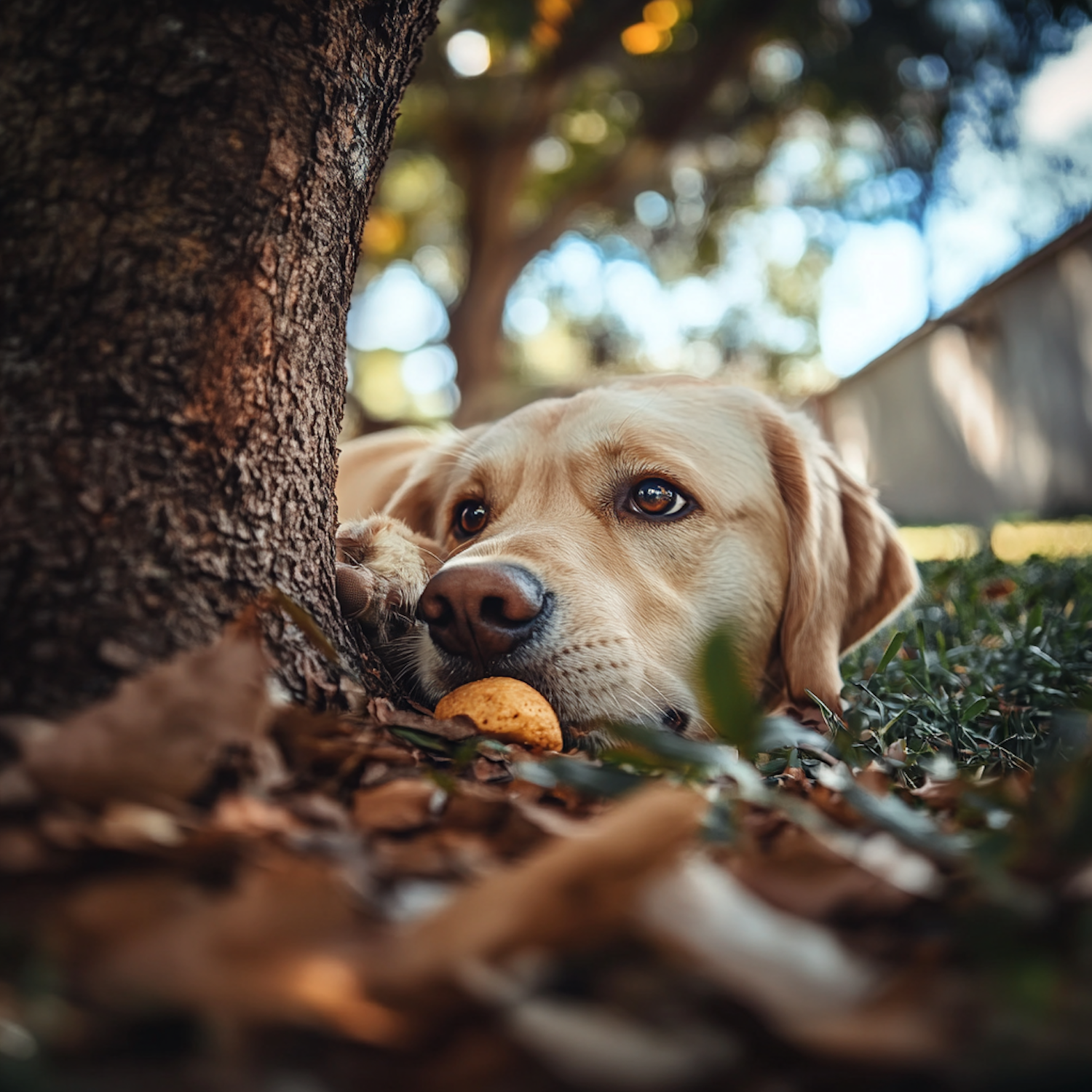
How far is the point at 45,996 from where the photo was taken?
0.65m

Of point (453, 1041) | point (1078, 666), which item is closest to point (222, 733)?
point (453, 1041)

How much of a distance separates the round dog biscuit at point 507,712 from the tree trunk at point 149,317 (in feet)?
1.28

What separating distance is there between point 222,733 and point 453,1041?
1.67ft

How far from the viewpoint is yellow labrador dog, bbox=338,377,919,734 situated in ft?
7.22

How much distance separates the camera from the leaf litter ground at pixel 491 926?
0.64 metres

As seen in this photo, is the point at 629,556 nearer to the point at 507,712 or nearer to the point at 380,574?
the point at 380,574

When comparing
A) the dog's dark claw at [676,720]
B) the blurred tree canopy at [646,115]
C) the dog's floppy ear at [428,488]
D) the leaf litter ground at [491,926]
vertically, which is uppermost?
the blurred tree canopy at [646,115]

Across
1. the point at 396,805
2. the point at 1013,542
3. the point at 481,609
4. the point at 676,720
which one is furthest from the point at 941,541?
the point at 396,805

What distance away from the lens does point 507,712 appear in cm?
185

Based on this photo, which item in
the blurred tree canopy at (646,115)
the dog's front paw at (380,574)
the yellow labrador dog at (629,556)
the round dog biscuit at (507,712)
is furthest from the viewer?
the blurred tree canopy at (646,115)

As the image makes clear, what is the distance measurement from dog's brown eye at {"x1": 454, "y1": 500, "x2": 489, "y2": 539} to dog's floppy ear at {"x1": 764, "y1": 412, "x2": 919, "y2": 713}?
3.52 feet

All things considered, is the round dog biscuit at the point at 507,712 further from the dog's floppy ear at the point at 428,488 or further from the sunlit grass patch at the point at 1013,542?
the sunlit grass patch at the point at 1013,542

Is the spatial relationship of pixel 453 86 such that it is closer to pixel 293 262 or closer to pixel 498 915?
pixel 293 262

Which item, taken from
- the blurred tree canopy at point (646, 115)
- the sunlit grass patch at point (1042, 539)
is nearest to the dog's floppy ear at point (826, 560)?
the sunlit grass patch at point (1042, 539)
